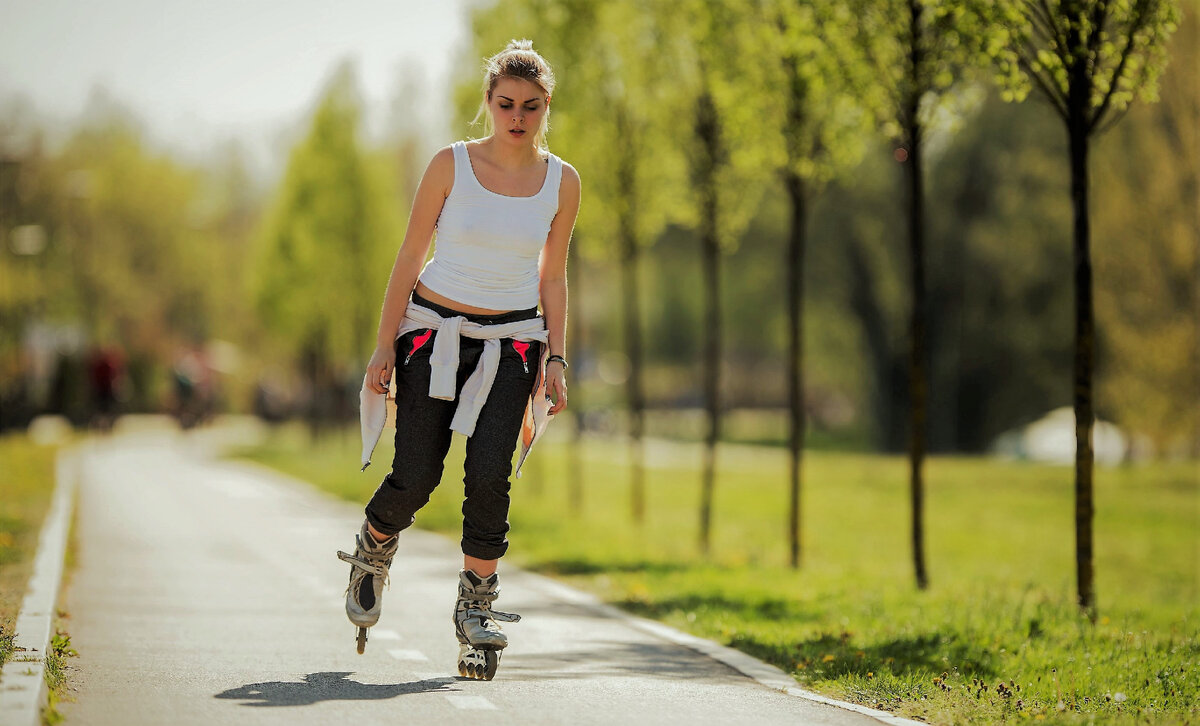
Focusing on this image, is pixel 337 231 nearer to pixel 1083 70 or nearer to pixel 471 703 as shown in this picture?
pixel 1083 70

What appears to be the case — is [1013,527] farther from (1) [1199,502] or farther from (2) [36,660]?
(2) [36,660]

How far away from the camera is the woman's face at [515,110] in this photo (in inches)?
259

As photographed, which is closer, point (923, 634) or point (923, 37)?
point (923, 634)

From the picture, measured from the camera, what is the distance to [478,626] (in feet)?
21.8

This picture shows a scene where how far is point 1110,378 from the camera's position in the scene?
32.9 m

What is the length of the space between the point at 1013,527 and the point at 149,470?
13.3 meters

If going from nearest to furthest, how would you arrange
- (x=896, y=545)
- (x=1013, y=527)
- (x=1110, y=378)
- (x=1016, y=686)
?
1. (x=1016, y=686)
2. (x=896, y=545)
3. (x=1013, y=527)
4. (x=1110, y=378)

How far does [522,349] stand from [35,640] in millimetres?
2364

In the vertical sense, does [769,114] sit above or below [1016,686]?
above

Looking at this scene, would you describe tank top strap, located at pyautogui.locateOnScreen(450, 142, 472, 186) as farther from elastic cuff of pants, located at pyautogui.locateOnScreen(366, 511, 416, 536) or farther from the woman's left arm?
elastic cuff of pants, located at pyautogui.locateOnScreen(366, 511, 416, 536)

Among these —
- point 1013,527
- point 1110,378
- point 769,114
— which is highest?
point 769,114

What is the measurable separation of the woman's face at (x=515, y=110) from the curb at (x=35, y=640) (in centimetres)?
265

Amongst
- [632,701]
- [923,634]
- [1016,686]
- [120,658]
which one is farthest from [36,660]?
[923,634]

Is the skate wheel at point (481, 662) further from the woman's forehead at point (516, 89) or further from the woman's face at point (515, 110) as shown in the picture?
the woman's forehead at point (516, 89)
